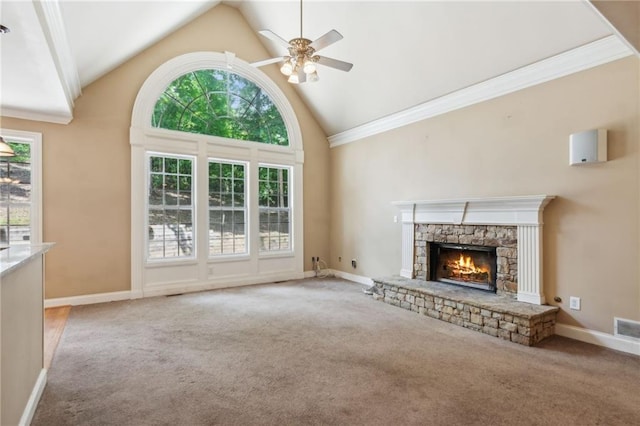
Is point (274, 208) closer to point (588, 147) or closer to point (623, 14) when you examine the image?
point (588, 147)

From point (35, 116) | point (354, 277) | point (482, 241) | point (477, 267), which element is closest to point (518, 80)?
point (482, 241)

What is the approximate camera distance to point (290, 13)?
17.6 ft

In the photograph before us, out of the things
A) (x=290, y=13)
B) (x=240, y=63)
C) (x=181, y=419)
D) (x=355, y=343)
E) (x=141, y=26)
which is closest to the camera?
(x=181, y=419)

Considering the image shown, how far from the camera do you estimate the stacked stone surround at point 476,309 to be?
11.2 ft

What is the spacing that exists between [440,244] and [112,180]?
5060mm

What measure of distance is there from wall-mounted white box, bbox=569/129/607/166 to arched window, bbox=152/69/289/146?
15.7 feet

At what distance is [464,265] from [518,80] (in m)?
2.48

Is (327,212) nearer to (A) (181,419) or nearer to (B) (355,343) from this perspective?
(B) (355,343)

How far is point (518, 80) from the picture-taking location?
4.03 m

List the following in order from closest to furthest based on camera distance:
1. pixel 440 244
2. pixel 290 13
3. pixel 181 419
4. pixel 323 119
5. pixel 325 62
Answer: pixel 181 419
pixel 325 62
pixel 440 244
pixel 290 13
pixel 323 119

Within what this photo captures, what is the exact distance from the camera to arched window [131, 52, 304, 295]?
17.7 feet

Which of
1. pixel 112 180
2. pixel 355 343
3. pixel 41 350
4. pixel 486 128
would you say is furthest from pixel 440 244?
pixel 112 180

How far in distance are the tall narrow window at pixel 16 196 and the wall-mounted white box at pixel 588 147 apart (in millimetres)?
6739

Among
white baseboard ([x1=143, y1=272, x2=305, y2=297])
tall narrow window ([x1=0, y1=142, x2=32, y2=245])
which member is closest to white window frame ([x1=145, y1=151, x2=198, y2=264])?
white baseboard ([x1=143, y1=272, x2=305, y2=297])
